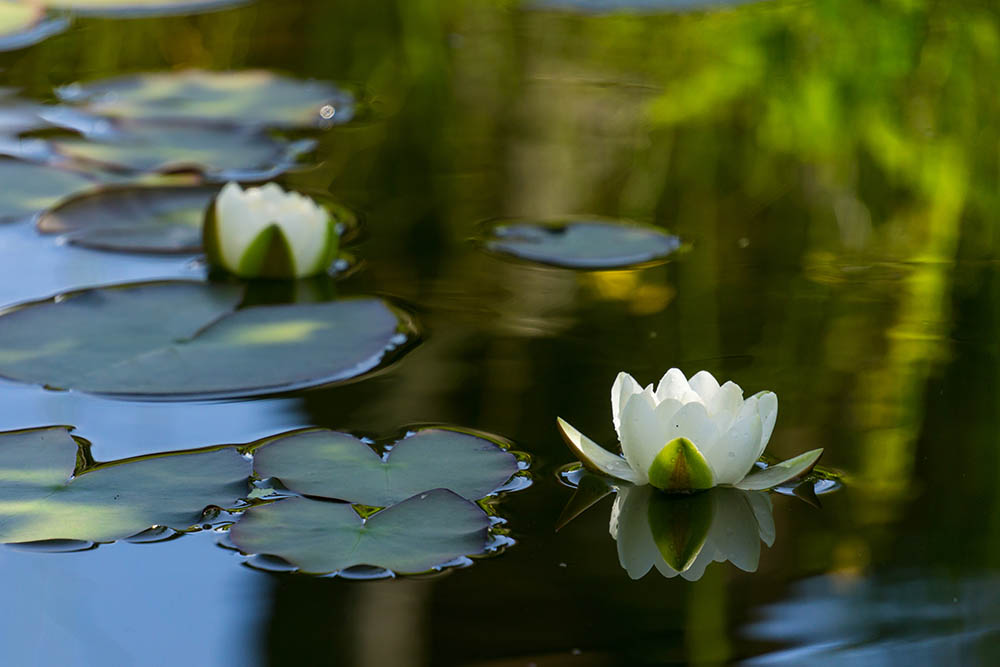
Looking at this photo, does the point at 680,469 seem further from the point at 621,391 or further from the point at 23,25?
the point at 23,25

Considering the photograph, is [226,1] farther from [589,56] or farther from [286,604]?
[286,604]

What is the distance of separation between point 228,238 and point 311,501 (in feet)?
2.36

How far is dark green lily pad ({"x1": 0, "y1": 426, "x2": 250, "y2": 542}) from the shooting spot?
111cm

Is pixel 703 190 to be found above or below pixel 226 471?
above

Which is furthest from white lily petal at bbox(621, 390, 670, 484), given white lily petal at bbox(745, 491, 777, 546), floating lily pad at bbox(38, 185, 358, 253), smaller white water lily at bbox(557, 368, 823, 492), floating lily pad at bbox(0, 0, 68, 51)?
floating lily pad at bbox(0, 0, 68, 51)

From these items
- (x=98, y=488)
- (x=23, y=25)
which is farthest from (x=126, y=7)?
(x=98, y=488)

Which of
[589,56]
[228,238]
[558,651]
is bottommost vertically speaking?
[558,651]

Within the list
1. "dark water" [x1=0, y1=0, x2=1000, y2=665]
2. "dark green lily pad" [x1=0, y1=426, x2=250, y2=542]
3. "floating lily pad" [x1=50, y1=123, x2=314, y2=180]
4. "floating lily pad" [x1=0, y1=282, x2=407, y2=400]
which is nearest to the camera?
"dark water" [x1=0, y1=0, x2=1000, y2=665]

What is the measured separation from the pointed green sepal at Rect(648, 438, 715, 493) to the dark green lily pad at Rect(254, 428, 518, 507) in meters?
0.14

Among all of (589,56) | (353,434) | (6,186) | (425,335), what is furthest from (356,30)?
(353,434)

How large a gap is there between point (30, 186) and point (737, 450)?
1422 millimetres

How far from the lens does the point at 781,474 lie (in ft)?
3.87

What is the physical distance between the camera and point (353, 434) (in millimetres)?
1297

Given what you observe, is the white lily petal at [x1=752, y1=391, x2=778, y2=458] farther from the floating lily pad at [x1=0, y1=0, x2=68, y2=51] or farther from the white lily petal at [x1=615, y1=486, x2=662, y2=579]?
the floating lily pad at [x1=0, y1=0, x2=68, y2=51]
